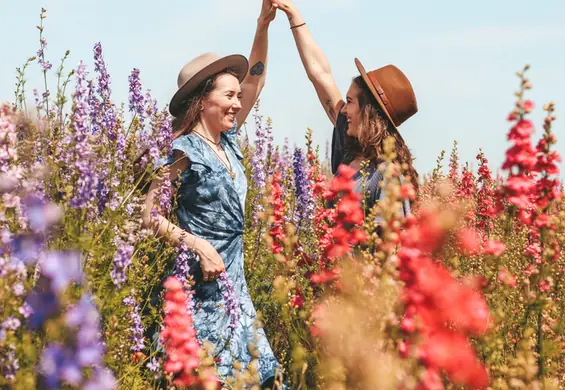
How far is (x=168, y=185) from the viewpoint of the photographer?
3.33m

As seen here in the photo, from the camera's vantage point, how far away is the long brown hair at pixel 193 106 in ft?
12.4

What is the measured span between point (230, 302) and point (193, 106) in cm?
104

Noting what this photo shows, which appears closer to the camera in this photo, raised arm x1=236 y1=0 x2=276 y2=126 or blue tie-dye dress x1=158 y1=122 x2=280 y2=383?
blue tie-dye dress x1=158 y1=122 x2=280 y2=383

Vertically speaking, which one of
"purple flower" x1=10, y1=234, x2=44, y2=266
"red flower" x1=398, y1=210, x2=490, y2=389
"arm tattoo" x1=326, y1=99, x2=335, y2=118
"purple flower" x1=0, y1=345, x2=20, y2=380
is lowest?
"purple flower" x1=0, y1=345, x2=20, y2=380

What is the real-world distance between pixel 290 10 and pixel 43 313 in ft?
8.49

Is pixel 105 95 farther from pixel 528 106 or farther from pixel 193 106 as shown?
pixel 528 106

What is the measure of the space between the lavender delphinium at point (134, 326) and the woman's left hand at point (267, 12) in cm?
186

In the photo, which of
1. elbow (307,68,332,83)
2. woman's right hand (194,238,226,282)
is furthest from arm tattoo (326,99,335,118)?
woman's right hand (194,238,226,282)

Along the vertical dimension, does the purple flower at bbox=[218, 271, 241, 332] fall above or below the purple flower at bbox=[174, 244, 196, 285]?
below

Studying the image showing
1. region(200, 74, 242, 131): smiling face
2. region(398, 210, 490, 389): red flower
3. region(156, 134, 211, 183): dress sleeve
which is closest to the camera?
region(398, 210, 490, 389): red flower

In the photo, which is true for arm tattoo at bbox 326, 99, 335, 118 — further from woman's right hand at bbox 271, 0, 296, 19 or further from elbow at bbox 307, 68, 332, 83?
woman's right hand at bbox 271, 0, 296, 19

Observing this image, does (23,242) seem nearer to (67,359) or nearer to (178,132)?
(67,359)

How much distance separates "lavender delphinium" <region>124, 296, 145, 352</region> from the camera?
310 centimetres

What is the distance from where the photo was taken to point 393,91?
12.6 feet
